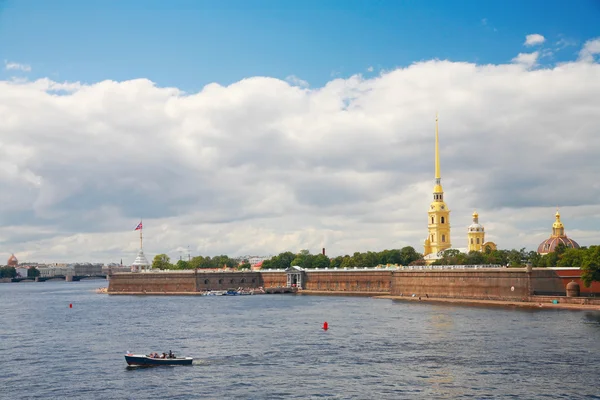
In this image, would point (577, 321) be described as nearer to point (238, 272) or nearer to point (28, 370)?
point (28, 370)

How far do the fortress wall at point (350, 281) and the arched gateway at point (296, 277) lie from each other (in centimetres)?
108

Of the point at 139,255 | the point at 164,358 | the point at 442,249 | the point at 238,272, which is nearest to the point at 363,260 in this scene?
the point at 442,249

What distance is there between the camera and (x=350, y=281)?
13012cm

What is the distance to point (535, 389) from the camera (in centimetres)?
3903

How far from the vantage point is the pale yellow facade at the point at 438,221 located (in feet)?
518

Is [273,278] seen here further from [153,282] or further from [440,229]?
[440,229]

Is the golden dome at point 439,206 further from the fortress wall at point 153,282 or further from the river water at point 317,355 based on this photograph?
the river water at point 317,355

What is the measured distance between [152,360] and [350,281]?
84.0 metres

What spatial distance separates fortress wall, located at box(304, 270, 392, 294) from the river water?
41263 millimetres

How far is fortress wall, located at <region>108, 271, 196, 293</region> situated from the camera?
14312 cm

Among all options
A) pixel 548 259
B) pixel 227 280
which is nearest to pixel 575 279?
pixel 548 259

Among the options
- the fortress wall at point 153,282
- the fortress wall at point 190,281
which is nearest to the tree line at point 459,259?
the fortress wall at point 190,281

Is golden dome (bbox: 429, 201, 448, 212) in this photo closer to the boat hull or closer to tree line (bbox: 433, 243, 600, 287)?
tree line (bbox: 433, 243, 600, 287)

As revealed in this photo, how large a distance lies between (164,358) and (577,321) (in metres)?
36.7
